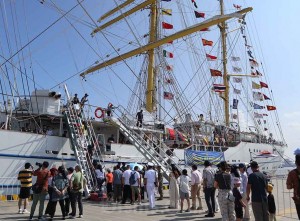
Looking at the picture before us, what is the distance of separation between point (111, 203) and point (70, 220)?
13.1 feet

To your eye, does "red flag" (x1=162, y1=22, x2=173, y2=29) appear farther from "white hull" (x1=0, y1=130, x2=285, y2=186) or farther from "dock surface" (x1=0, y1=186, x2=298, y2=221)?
"dock surface" (x1=0, y1=186, x2=298, y2=221)

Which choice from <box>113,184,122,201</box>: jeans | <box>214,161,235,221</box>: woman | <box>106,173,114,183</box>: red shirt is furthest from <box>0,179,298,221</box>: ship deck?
<box>106,173,114,183</box>: red shirt

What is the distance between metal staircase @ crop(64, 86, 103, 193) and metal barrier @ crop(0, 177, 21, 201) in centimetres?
277

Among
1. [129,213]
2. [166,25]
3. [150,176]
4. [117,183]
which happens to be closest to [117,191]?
[117,183]

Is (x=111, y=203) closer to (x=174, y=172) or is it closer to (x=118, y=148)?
(x=174, y=172)

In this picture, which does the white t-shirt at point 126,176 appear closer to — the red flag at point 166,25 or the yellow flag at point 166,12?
the red flag at point 166,25

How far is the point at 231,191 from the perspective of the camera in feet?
27.4

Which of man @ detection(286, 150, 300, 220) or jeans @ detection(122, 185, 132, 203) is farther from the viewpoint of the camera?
jeans @ detection(122, 185, 132, 203)

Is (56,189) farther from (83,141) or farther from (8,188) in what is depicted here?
(83,141)

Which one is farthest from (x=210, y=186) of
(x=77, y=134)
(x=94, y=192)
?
(x=77, y=134)

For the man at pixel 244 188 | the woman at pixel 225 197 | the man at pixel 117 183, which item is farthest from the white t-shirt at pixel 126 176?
the woman at pixel 225 197

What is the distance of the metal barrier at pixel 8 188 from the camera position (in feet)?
44.3

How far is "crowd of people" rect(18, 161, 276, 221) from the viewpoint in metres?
7.16

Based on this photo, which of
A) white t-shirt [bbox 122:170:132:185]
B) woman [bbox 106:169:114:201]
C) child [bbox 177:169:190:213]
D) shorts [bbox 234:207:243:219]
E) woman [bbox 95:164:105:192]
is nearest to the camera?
shorts [bbox 234:207:243:219]
